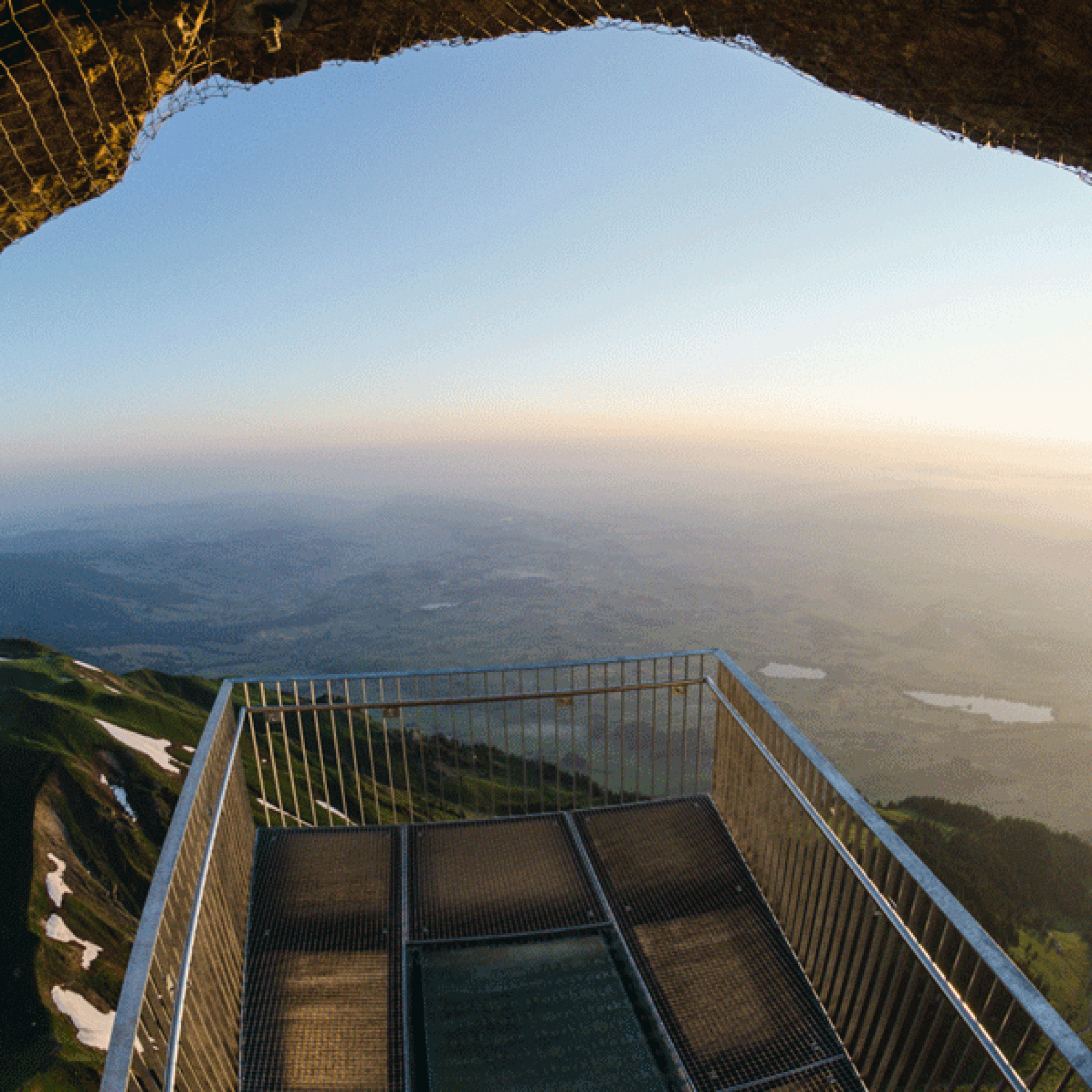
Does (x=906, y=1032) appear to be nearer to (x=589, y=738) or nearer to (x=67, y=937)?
(x=589, y=738)

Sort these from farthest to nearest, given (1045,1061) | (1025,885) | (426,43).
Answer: (1025,885) → (426,43) → (1045,1061)

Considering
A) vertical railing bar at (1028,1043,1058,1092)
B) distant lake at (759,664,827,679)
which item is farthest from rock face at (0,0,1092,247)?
distant lake at (759,664,827,679)

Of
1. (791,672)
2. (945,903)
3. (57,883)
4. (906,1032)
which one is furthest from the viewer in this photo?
(791,672)

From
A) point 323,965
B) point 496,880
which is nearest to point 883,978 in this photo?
point 496,880

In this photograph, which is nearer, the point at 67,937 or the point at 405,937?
the point at 405,937

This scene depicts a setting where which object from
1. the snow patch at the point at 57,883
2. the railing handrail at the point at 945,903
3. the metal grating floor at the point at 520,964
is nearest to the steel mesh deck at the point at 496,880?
the metal grating floor at the point at 520,964

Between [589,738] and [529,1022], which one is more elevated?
[589,738]

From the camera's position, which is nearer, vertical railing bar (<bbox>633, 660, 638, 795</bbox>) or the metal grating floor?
the metal grating floor

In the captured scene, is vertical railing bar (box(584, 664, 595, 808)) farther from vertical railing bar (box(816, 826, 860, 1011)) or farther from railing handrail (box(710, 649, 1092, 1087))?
vertical railing bar (box(816, 826, 860, 1011))
